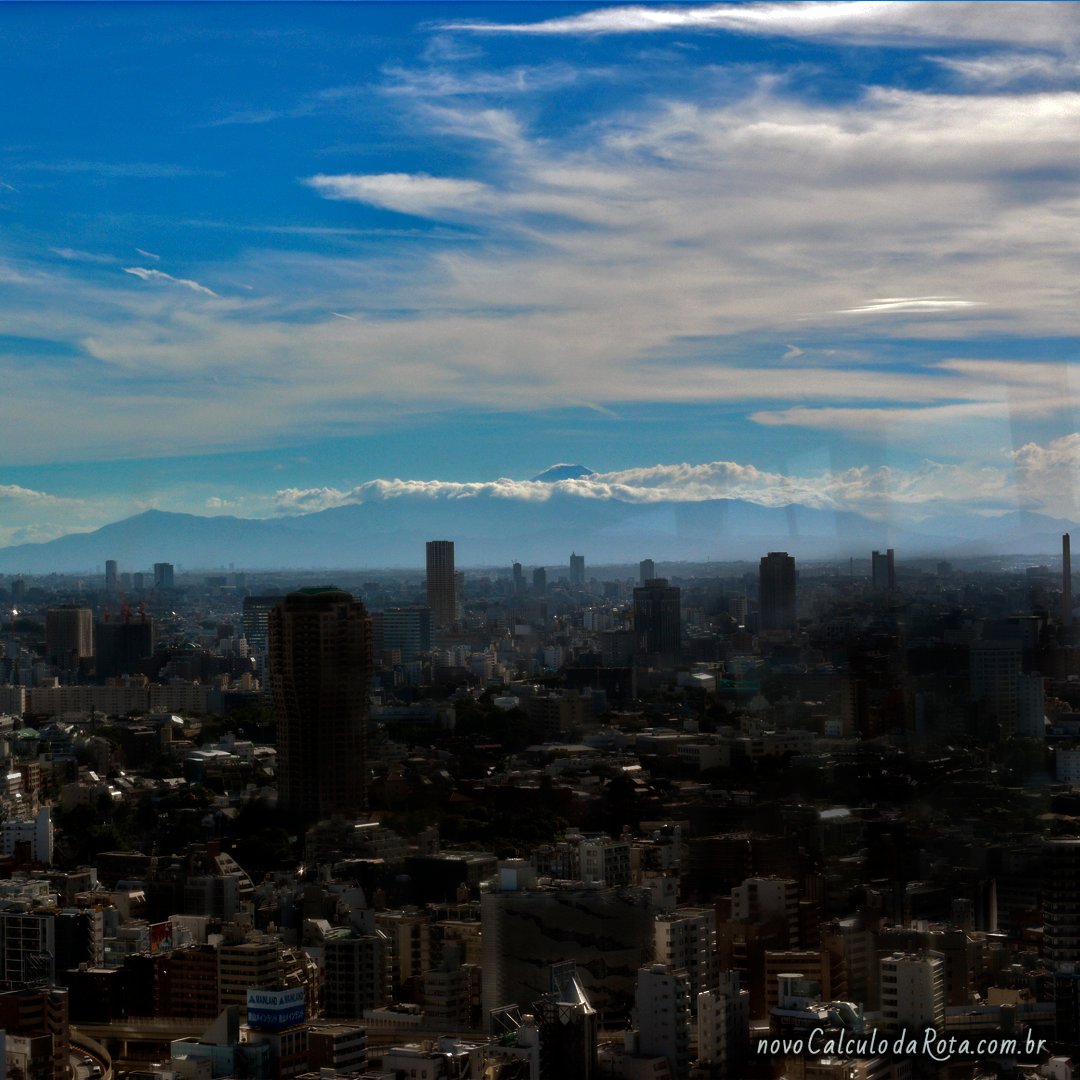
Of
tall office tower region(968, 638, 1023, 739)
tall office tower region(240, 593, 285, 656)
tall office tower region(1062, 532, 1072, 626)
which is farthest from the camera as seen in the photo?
tall office tower region(240, 593, 285, 656)

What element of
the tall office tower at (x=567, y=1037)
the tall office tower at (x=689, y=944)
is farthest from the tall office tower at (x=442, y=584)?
the tall office tower at (x=567, y=1037)

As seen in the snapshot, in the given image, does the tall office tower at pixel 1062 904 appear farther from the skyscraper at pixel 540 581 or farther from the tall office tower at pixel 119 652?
the tall office tower at pixel 119 652

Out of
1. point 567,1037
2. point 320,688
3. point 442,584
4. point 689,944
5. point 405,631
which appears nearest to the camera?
point 567,1037

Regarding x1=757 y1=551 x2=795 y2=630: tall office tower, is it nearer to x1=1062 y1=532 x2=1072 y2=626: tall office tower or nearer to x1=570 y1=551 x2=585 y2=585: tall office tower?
x1=570 y1=551 x2=585 y2=585: tall office tower

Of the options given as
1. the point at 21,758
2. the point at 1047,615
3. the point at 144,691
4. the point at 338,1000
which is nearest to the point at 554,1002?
the point at 338,1000

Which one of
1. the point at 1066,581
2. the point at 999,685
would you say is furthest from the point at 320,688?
the point at 1066,581

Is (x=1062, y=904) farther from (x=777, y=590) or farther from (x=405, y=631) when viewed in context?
(x=405, y=631)

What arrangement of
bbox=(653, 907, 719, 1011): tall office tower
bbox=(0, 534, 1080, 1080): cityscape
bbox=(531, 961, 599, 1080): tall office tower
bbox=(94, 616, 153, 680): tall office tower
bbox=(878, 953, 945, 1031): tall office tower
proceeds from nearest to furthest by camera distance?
bbox=(531, 961, 599, 1080): tall office tower, bbox=(878, 953, 945, 1031): tall office tower, bbox=(0, 534, 1080, 1080): cityscape, bbox=(653, 907, 719, 1011): tall office tower, bbox=(94, 616, 153, 680): tall office tower

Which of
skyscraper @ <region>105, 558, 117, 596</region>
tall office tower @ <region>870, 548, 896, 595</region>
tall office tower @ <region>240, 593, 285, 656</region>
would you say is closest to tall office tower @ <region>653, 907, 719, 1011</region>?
tall office tower @ <region>870, 548, 896, 595</region>
